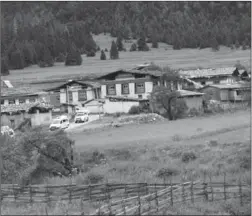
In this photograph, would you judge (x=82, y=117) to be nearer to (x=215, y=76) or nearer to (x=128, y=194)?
(x=215, y=76)

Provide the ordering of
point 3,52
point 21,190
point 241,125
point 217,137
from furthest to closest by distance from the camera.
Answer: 1. point 3,52
2. point 241,125
3. point 217,137
4. point 21,190

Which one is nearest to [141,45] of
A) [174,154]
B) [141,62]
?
[141,62]

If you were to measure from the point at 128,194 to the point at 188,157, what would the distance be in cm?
784

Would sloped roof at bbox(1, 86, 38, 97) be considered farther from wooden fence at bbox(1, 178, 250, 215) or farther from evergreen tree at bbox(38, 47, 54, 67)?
evergreen tree at bbox(38, 47, 54, 67)

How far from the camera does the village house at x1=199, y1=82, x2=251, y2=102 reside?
42.3 metres

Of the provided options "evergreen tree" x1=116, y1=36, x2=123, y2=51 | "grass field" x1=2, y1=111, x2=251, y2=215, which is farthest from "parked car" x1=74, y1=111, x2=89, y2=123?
"evergreen tree" x1=116, y1=36, x2=123, y2=51

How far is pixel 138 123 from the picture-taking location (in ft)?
107

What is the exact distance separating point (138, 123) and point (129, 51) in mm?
59013

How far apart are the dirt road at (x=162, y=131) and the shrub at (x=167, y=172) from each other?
14.4 feet

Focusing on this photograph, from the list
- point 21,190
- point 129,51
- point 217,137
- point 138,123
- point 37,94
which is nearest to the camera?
point 21,190

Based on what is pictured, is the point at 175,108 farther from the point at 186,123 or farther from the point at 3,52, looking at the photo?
the point at 3,52

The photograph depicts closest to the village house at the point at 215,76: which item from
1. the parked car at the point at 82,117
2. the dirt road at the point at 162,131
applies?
the parked car at the point at 82,117

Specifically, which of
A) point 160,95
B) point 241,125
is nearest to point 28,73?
point 160,95

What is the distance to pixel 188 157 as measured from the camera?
76.2 ft
